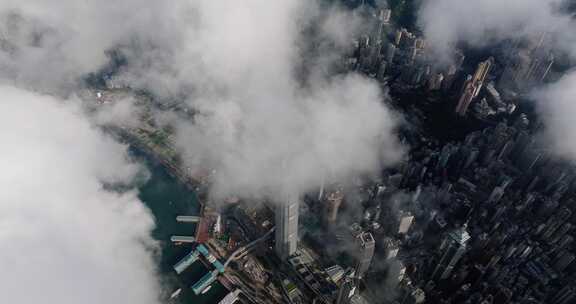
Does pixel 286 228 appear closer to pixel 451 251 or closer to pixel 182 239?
pixel 182 239

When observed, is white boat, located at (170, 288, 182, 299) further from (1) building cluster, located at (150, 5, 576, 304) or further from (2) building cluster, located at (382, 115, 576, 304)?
(2) building cluster, located at (382, 115, 576, 304)

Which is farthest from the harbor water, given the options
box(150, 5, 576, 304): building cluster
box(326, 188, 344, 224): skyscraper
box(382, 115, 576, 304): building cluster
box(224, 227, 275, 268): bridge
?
box(382, 115, 576, 304): building cluster

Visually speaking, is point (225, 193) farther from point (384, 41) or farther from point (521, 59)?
point (521, 59)

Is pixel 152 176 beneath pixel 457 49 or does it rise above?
above

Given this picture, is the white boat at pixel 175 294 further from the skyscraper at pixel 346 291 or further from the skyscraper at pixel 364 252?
the skyscraper at pixel 364 252

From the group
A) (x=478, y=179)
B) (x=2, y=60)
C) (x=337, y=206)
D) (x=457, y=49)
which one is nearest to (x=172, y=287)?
(x=337, y=206)

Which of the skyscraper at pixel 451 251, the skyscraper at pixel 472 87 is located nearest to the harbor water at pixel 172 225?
the skyscraper at pixel 451 251
